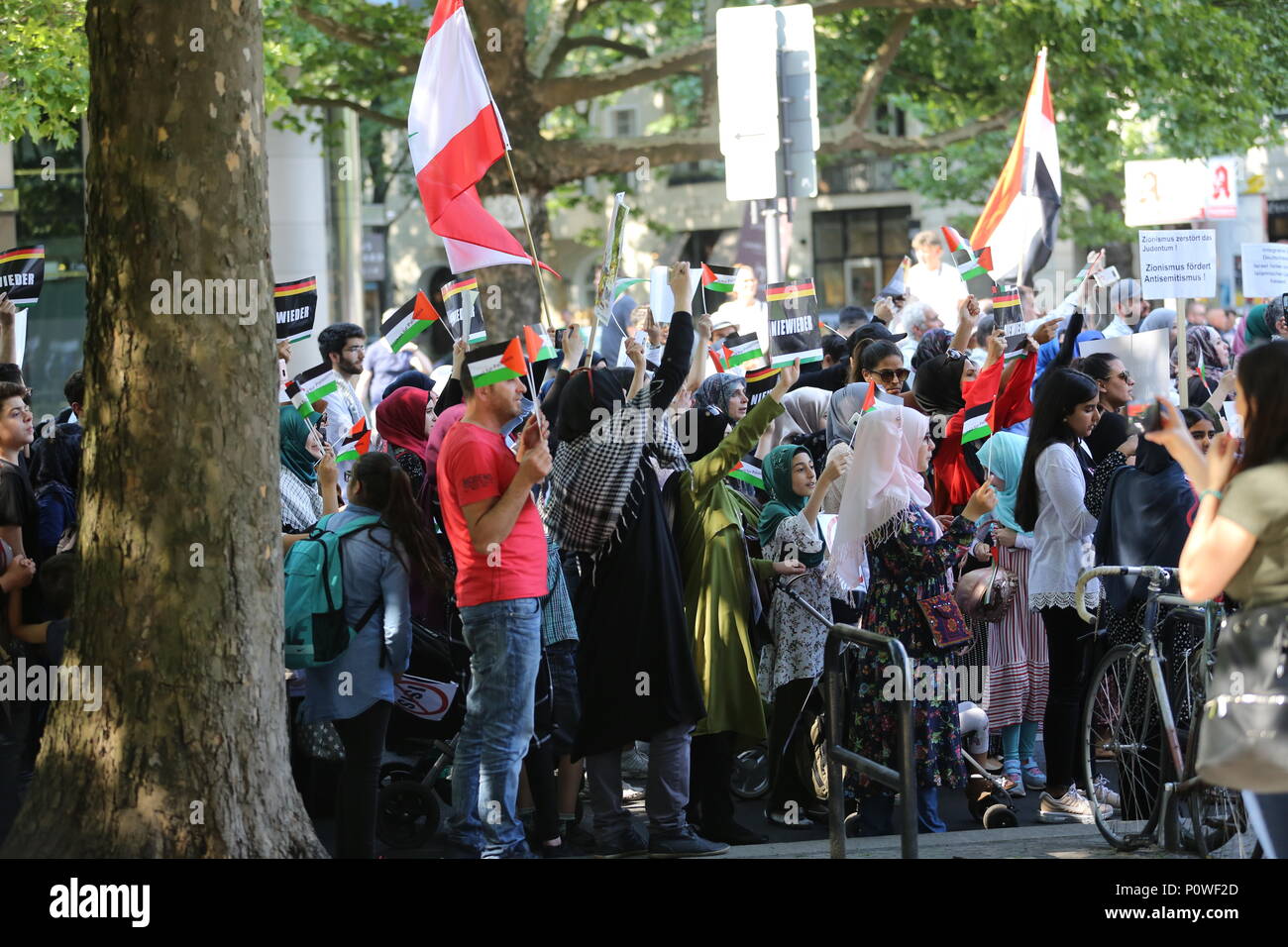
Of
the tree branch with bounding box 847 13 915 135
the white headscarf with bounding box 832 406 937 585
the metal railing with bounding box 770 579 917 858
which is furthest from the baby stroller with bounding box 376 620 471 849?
the tree branch with bounding box 847 13 915 135

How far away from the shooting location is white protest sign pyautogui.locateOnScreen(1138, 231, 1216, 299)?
10.7 m

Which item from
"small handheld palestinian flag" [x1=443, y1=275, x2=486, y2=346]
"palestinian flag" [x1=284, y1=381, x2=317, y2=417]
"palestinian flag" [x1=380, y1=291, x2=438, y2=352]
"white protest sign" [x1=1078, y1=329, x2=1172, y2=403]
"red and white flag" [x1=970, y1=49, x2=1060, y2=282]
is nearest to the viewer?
"palestinian flag" [x1=284, y1=381, x2=317, y2=417]

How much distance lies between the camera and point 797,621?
752 centimetres

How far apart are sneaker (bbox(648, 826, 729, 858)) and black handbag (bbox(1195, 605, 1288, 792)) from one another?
2775mm

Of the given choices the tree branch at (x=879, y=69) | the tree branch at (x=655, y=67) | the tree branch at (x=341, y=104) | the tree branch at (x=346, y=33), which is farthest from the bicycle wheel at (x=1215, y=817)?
the tree branch at (x=341, y=104)

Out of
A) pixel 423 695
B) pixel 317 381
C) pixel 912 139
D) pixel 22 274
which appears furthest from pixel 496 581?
pixel 912 139

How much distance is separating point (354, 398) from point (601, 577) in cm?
313

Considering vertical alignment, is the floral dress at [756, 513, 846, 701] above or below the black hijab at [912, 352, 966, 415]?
below

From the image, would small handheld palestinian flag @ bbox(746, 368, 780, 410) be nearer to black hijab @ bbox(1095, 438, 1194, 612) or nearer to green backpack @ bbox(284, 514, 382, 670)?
black hijab @ bbox(1095, 438, 1194, 612)

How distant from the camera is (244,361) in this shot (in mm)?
5566

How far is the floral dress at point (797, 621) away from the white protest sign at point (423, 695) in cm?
137

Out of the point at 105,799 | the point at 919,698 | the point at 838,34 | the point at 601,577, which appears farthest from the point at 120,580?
the point at 838,34
